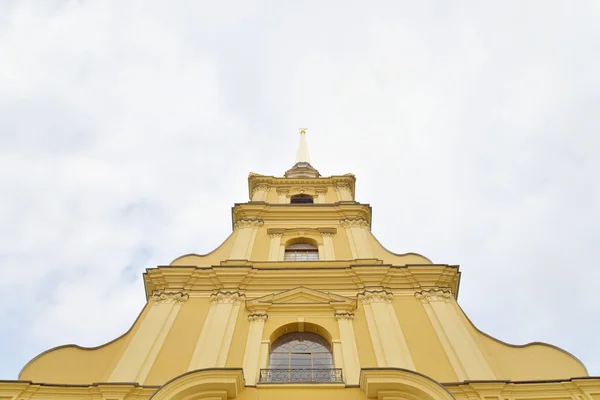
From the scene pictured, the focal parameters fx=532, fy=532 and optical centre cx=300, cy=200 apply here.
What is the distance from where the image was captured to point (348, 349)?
13359 mm

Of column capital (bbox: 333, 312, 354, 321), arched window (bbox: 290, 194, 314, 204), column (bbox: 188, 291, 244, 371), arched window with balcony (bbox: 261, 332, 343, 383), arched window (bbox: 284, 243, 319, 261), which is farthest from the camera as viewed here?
arched window (bbox: 290, 194, 314, 204)

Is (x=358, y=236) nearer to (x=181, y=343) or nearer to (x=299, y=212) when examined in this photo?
(x=299, y=212)

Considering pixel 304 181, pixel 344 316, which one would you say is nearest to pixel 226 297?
pixel 344 316

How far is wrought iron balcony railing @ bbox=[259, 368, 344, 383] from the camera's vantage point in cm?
1229

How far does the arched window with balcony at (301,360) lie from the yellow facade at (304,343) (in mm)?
34

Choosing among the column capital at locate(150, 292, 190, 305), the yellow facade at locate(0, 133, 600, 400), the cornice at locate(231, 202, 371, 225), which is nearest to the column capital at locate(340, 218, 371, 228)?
the cornice at locate(231, 202, 371, 225)

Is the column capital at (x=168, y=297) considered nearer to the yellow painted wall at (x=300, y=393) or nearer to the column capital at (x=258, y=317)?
the column capital at (x=258, y=317)

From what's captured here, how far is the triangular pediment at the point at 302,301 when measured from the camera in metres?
15.0

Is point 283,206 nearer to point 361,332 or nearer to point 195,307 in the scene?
point 195,307

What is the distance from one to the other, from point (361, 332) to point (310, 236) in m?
6.37

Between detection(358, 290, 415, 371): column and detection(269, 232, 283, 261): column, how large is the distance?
12.9ft

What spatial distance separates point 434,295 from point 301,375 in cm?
521

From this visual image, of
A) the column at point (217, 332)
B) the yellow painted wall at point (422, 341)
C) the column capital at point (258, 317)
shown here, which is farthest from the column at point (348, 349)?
the column at point (217, 332)

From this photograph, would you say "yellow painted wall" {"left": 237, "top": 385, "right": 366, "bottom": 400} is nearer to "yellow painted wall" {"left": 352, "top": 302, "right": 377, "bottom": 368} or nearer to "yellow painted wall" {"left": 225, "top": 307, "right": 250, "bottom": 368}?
"yellow painted wall" {"left": 352, "top": 302, "right": 377, "bottom": 368}
